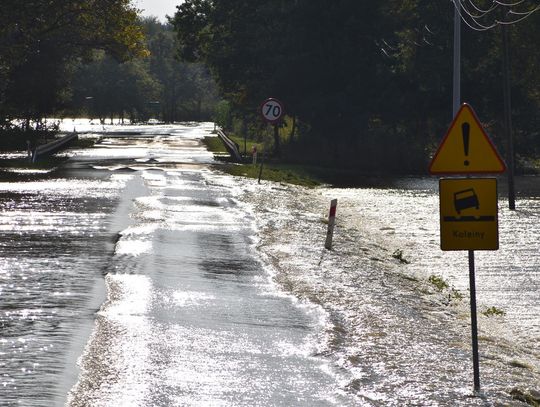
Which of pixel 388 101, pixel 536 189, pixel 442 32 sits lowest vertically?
pixel 536 189

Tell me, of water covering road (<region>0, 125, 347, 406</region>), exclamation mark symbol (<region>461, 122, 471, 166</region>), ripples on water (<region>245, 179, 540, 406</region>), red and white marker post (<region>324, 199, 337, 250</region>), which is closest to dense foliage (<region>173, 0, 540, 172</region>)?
ripples on water (<region>245, 179, 540, 406</region>)

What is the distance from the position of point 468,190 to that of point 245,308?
461cm

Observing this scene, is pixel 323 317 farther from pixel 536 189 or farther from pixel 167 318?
pixel 536 189

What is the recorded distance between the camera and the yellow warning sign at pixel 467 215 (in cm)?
1016

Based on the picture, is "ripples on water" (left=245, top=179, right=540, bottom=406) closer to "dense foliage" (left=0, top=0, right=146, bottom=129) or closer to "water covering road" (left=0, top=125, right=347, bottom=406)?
"water covering road" (left=0, top=125, right=347, bottom=406)

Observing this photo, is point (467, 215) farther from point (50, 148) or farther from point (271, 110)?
point (50, 148)

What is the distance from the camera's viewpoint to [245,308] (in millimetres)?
13977

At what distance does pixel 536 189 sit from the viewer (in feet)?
151

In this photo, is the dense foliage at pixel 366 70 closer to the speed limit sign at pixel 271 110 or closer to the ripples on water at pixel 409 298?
the speed limit sign at pixel 271 110

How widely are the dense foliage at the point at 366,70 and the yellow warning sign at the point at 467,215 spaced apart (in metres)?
51.0

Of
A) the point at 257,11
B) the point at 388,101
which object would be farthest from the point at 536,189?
the point at 257,11

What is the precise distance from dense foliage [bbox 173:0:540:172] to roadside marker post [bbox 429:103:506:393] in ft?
168

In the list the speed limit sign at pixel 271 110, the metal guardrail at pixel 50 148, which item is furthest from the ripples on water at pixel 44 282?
the metal guardrail at pixel 50 148

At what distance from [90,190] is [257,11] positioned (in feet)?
115
